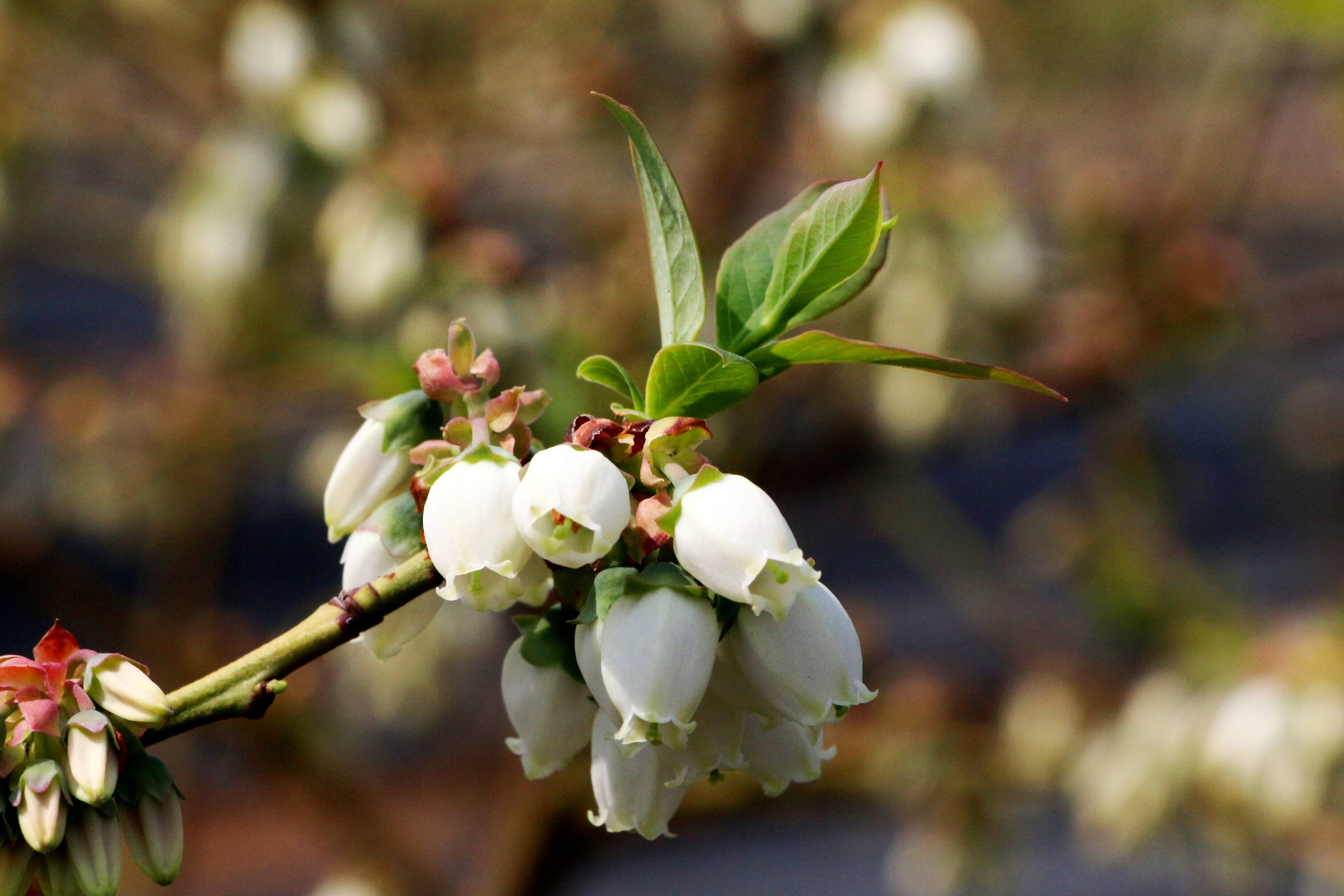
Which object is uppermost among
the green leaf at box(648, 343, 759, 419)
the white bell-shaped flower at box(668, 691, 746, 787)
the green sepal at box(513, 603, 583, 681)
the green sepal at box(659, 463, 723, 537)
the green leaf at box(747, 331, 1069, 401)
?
the green leaf at box(747, 331, 1069, 401)

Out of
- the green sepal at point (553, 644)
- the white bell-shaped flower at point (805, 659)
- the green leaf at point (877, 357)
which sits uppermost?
the green leaf at point (877, 357)

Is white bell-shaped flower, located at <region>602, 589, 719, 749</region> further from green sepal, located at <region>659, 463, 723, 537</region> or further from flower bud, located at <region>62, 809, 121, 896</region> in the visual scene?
flower bud, located at <region>62, 809, 121, 896</region>

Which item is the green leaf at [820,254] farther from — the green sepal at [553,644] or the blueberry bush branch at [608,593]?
the green sepal at [553,644]

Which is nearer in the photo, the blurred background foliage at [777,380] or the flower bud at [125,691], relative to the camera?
the flower bud at [125,691]

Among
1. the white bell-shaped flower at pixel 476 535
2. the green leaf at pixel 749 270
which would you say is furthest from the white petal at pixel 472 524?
the green leaf at pixel 749 270

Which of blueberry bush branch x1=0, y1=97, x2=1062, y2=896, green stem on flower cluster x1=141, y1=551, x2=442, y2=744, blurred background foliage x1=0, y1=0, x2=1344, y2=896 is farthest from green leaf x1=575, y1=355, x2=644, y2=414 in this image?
blurred background foliage x1=0, y1=0, x2=1344, y2=896

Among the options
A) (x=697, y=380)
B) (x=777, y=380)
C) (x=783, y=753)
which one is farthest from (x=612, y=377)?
(x=777, y=380)
